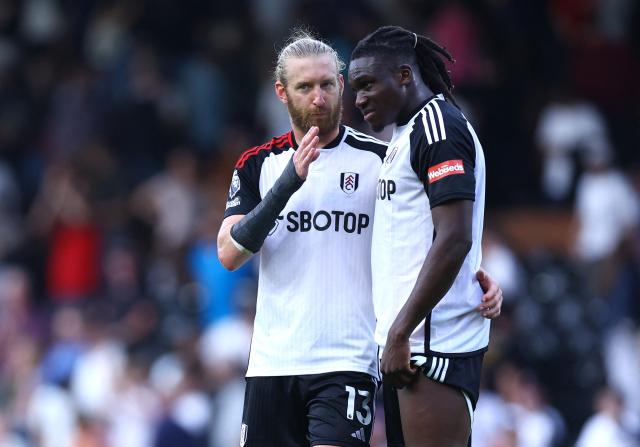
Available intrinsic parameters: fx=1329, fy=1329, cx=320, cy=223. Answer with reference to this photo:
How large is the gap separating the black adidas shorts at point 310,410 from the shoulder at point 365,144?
1.05 metres

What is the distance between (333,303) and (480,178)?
3.28ft

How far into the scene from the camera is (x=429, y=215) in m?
5.55

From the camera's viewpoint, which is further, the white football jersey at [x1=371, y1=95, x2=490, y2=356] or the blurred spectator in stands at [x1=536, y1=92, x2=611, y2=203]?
the blurred spectator in stands at [x1=536, y1=92, x2=611, y2=203]

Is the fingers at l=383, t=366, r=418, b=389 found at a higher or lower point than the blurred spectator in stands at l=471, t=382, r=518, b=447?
higher

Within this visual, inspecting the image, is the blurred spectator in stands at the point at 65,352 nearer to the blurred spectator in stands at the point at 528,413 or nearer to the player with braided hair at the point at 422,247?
the blurred spectator in stands at the point at 528,413

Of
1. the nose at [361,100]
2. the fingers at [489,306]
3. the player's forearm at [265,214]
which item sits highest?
the nose at [361,100]

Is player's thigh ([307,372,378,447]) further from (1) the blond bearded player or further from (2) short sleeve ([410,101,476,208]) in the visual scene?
(2) short sleeve ([410,101,476,208])

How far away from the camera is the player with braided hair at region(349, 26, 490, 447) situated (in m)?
5.39

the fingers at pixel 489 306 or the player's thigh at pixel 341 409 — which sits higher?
the fingers at pixel 489 306

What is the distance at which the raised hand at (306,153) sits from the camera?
5.82 metres

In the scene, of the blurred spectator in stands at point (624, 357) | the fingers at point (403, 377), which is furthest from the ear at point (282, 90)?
the blurred spectator in stands at point (624, 357)

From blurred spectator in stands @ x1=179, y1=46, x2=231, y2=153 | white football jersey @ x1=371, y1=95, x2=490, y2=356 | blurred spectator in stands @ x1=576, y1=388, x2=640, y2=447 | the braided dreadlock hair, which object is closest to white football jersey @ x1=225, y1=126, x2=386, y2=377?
white football jersey @ x1=371, y1=95, x2=490, y2=356

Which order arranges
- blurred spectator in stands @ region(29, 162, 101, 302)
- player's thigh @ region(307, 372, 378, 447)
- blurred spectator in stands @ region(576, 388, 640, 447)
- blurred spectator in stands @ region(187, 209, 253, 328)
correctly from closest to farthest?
1. player's thigh @ region(307, 372, 378, 447)
2. blurred spectator in stands @ region(576, 388, 640, 447)
3. blurred spectator in stands @ region(187, 209, 253, 328)
4. blurred spectator in stands @ region(29, 162, 101, 302)

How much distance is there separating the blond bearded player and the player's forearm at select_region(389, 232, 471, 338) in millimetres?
811
